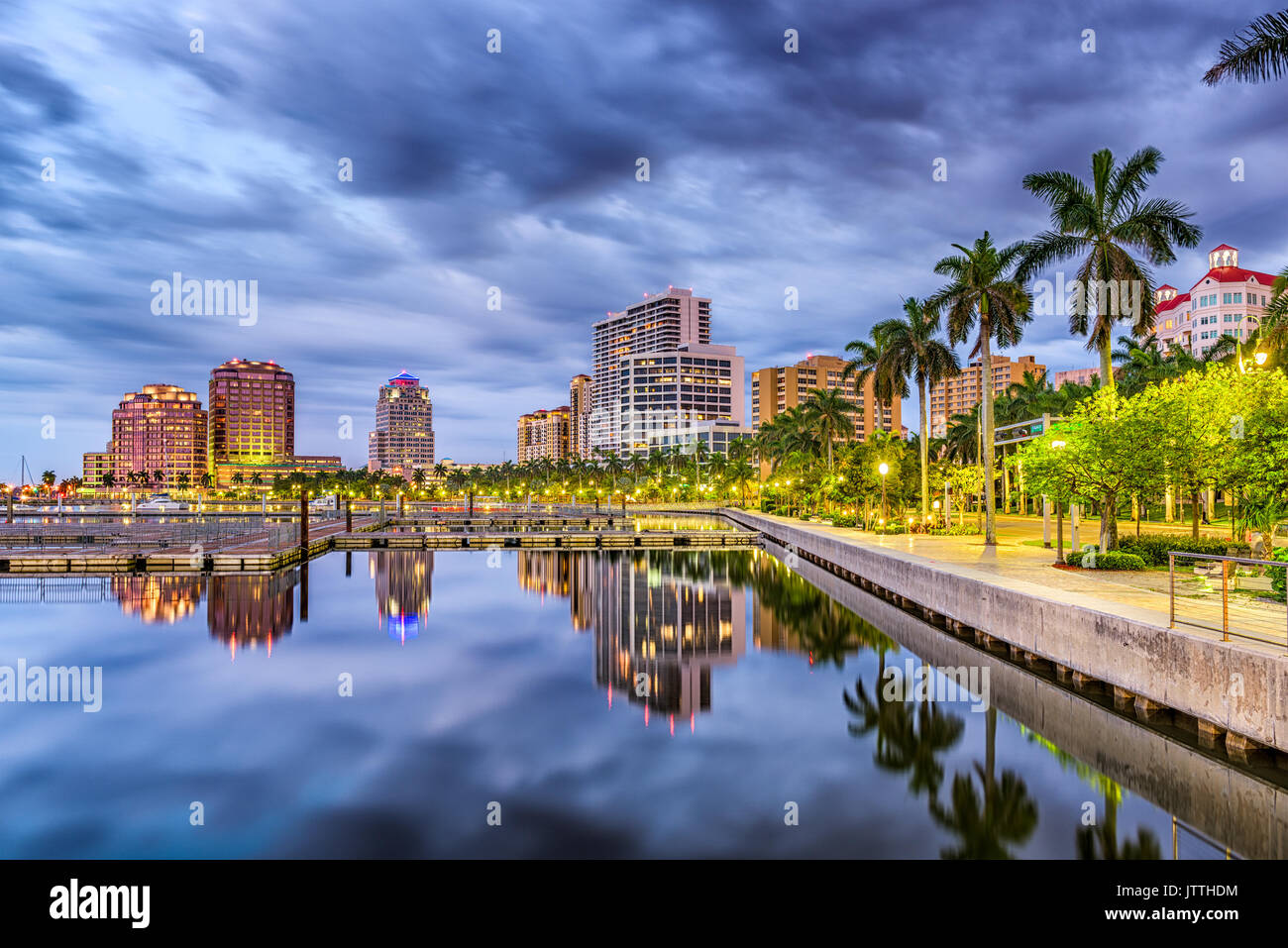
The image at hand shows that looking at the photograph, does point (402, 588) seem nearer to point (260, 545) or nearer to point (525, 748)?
point (260, 545)

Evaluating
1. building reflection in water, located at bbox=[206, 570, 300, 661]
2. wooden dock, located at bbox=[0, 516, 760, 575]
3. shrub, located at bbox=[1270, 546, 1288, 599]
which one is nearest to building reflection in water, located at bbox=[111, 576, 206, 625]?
building reflection in water, located at bbox=[206, 570, 300, 661]

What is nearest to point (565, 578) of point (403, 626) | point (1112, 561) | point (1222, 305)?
point (403, 626)

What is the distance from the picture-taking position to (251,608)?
34.2 metres

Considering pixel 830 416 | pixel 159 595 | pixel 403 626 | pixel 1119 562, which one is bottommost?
pixel 403 626

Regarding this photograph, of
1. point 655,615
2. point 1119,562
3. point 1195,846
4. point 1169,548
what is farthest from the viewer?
point 655,615

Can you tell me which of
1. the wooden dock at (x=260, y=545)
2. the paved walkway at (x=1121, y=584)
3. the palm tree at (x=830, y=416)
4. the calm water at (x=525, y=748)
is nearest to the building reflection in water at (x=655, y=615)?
the calm water at (x=525, y=748)

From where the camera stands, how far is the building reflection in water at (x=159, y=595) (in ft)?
109

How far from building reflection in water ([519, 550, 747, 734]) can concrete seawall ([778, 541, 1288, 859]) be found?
766cm

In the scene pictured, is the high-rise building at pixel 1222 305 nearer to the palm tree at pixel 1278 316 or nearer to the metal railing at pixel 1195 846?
the palm tree at pixel 1278 316

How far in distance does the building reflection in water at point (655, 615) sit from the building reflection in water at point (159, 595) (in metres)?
16.7

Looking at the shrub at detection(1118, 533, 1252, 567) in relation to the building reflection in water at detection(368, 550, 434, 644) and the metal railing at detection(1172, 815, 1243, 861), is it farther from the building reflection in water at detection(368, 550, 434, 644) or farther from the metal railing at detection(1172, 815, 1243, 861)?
the building reflection in water at detection(368, 550, 434, 644)

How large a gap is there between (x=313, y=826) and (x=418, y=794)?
6.22 ft

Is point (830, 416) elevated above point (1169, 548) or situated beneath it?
elevated above

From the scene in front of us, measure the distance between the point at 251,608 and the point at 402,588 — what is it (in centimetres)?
884
